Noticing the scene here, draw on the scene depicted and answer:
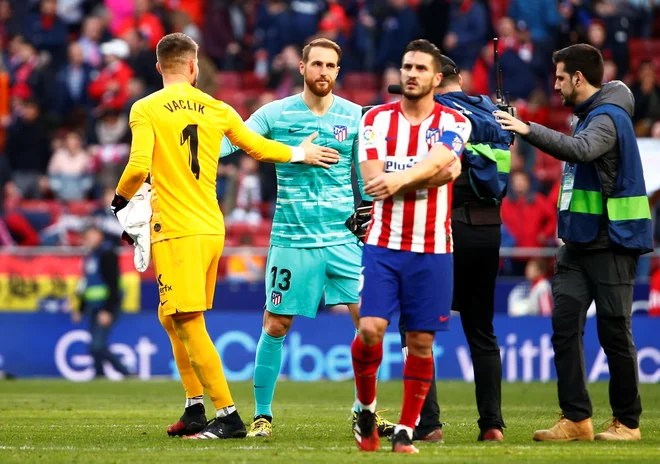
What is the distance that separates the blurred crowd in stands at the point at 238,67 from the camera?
18.2 meters

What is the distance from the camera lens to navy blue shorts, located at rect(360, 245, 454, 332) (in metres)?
6.59

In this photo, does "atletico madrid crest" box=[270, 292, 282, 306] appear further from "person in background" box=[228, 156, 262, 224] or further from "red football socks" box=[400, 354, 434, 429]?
"person in background" box=[228, 156, 262, 224]

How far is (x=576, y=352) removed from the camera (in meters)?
7.59

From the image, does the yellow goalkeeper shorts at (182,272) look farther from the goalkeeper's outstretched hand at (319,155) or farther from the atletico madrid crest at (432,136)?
the atletico madrid crest at (432,136)

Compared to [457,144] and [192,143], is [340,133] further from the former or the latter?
[457,144]

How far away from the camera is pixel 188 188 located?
7.55m

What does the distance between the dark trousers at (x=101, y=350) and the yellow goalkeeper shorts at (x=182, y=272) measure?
8.65 meters

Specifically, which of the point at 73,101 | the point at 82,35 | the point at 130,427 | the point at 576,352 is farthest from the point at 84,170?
the point at 576,352

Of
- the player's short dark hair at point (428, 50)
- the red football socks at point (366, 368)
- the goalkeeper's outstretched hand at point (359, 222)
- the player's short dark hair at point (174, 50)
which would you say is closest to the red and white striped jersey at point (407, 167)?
the player's short dark hair at point (428, 50)

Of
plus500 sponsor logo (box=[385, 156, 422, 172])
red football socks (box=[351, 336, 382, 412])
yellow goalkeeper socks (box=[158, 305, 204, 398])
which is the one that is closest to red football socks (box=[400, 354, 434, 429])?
red football socks (box=[351, 336, 382, 412])

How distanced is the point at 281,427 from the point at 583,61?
3.34 metres

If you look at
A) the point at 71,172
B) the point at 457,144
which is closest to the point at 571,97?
the point at 457,144

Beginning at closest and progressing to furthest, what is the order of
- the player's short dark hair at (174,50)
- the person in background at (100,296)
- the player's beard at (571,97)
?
the player's short dark hair at (174,50) < the player's beard at (571,97) < the person in background at (100,296)

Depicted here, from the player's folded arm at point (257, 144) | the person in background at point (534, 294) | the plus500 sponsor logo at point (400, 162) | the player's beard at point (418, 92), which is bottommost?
the person in background at point (534, 294)
